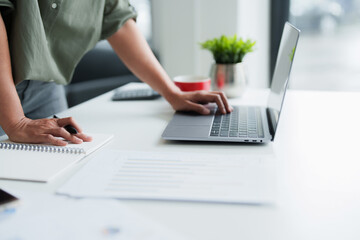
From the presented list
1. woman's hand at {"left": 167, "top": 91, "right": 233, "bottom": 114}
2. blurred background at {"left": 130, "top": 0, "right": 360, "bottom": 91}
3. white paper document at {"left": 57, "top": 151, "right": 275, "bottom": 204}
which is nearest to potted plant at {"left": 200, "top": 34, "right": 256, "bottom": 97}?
woman's hand at {"left": 167, "top": 91, "right": 233, "bottom": 114}

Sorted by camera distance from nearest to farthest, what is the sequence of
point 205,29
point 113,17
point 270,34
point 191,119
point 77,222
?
point 77,222, point 191,119, point 113,17, point 205,29, point 270,34

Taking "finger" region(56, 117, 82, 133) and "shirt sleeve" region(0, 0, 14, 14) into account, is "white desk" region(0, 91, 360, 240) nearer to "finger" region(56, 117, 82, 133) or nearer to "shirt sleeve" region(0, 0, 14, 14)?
"finger" region(56, 117, 82, 133)

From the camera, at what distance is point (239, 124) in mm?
885

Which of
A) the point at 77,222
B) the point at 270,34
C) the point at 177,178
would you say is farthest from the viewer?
the point at 270,34

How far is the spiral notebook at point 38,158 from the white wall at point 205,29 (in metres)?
1.76

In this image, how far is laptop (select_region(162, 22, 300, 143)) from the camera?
31.0 inches

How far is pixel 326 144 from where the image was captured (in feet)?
2.60

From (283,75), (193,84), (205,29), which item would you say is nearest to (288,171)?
(283,75)

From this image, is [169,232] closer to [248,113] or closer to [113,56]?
[248,113]

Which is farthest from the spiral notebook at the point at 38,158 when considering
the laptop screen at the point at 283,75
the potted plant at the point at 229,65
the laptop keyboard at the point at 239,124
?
the potted plant at the point at 229,65

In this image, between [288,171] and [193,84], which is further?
[193,84]

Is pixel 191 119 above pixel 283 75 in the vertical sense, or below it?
below

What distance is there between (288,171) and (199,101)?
429mm

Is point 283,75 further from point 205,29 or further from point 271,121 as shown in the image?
point 205,29
